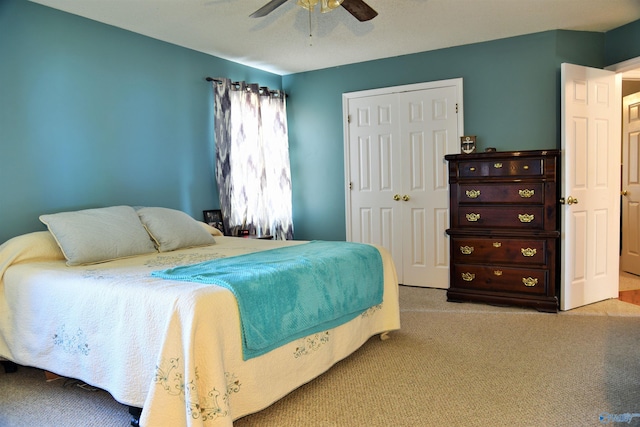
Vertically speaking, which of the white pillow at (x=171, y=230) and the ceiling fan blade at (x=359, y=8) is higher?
the ceiling fan blade at (x=359, y=8)

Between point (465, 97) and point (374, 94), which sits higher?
point (374, 94)

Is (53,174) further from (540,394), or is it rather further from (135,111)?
(540,394)

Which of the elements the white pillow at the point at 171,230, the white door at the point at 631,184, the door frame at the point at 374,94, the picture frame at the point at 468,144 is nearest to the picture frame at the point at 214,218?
the white pillow at the point at 171,230

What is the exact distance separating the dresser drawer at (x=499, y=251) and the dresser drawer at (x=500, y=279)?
61 millimetres

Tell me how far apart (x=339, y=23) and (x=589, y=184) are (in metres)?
2.46

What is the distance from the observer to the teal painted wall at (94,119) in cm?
295

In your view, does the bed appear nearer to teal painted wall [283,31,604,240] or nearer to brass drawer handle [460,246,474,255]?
brass drawer handle [460,246,474,255]

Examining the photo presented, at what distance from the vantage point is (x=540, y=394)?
2225 mm

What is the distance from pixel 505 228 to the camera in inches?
150

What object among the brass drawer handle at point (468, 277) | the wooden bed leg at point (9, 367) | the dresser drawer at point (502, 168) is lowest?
the wooden bed leg at point (9, 367)

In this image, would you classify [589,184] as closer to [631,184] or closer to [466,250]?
[466,250]

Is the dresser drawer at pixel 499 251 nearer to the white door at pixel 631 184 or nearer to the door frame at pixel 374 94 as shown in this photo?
the door frame at pixel 374 94

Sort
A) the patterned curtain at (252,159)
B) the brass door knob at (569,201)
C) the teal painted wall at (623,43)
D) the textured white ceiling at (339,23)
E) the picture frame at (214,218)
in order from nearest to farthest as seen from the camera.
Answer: the textured white ceiling at (339,23) → the brass door knob at (569,201) → the teal painted wall at (623,43) → the picture frame at (214,218) → the patterned curtain at (252,159)

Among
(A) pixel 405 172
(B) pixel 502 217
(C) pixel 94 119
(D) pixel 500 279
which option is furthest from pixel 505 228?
(C) pixel 94 119
